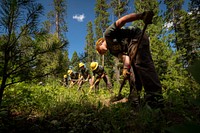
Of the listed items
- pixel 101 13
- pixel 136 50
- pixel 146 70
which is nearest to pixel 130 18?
pixel 136 50

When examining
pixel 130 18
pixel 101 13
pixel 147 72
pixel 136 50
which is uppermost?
pixel 101 13

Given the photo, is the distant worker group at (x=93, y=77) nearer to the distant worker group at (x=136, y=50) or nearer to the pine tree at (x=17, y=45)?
the distant worker group at (x=136, y=50)

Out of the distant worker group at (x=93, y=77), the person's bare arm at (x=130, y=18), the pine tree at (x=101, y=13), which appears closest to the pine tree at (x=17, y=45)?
the person's bare arm at (x=130, y=18)

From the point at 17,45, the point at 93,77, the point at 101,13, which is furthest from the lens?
the point at 101,13

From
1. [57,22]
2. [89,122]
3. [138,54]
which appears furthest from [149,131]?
[57,22]

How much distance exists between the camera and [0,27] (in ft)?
8.75

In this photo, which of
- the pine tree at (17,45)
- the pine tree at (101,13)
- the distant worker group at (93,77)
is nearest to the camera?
the pine tree at (17,45)

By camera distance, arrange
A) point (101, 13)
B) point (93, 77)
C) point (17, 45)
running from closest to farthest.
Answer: point (17, 45), point (93, 77), point (101, 13)

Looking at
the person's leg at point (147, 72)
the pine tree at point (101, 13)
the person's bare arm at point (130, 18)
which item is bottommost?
the person's leg at point (147, 72)

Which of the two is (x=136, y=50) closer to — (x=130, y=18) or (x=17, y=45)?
(x=130, y=18)

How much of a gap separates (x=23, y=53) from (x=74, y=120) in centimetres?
116

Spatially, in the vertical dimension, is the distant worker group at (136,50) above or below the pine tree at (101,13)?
below

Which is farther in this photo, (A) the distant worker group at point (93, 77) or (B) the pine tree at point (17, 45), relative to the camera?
(A) the distant worker group at point (93, 77)

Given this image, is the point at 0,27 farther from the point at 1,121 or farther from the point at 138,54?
the point at 138,54
